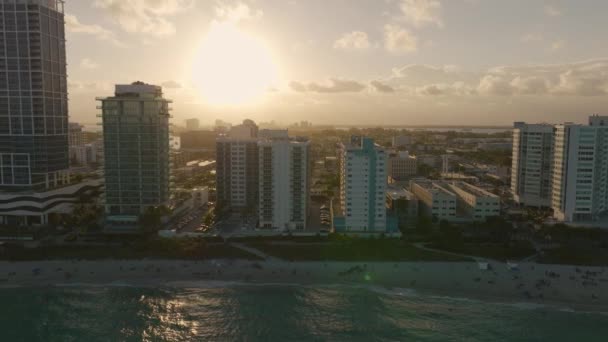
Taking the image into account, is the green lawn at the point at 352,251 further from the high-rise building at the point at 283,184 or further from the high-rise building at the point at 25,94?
the high-rise building at the point at 25,94

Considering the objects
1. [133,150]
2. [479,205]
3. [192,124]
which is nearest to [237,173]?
[133,150]

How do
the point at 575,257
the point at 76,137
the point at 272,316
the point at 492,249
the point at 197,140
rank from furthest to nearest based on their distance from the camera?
1. the point at 197,140
2. the point at 76,137
3. the point at 492,249
4. the point at 575,257
5. the point at 272,316

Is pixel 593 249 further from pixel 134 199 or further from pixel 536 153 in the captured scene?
pixel 134 199

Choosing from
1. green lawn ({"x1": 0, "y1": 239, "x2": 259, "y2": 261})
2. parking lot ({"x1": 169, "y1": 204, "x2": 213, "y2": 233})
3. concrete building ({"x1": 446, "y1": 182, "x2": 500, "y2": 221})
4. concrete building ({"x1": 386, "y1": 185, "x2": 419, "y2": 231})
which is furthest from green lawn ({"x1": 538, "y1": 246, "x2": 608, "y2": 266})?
parking lot ({"x1": 169, "y1": 204, "x2": 213, "y2": 233})

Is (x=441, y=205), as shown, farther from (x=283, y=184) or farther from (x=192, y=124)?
(x=192, y=124)

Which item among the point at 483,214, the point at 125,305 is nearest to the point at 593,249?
the point at 483,214
